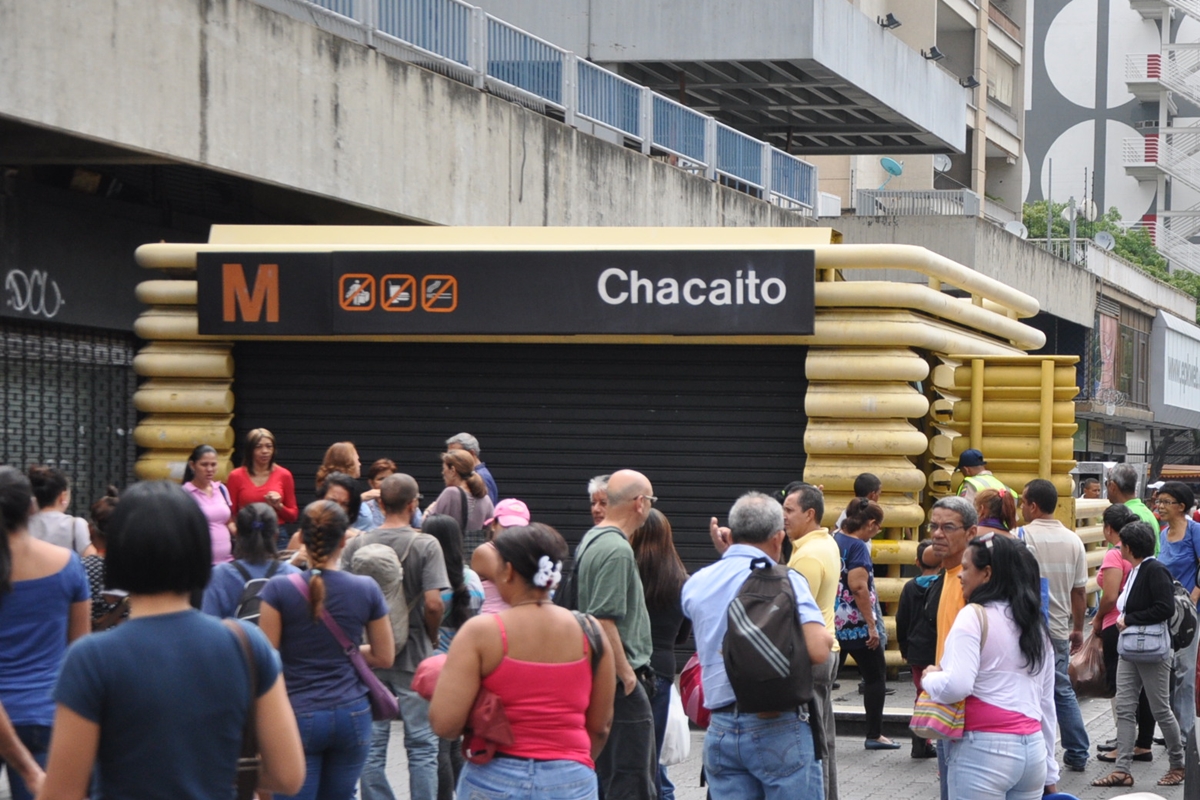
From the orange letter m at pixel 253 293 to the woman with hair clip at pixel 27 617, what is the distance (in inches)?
270

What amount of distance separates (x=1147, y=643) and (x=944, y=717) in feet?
14.2

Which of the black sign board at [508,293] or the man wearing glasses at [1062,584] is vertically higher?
the black sign board at [508,293]

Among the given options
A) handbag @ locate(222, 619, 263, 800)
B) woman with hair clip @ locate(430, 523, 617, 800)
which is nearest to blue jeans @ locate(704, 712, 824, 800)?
woman with hair clip @ locate(430, 523, 617, 800)

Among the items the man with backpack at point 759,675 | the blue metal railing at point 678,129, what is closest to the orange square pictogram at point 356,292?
the man with backpack at point 759,675

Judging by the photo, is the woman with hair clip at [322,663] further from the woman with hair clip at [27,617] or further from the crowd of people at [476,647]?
the woman with hair clip at [27,617]

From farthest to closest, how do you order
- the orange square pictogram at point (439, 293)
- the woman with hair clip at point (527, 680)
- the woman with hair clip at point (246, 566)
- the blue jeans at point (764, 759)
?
the orange square pictogram at point (439, 293)
the woman with hair clip at point (246, 566)
the blue jeans at point (764, 759)
the woman with hair clip at point (527, 680)

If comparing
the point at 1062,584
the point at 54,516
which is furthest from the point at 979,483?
the point at 54,516

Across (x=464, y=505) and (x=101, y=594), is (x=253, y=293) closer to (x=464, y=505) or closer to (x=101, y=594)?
(x=464, y=505)

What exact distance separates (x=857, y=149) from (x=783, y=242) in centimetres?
1907

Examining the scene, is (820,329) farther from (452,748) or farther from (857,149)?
(857,149)

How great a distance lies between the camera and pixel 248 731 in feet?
12.0

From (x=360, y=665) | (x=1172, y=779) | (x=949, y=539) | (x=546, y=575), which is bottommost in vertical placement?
(x=1172, y=779)

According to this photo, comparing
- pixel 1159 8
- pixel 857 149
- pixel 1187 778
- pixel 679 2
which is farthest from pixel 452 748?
pixel 1159 8

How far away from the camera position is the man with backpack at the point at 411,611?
25.0ft
